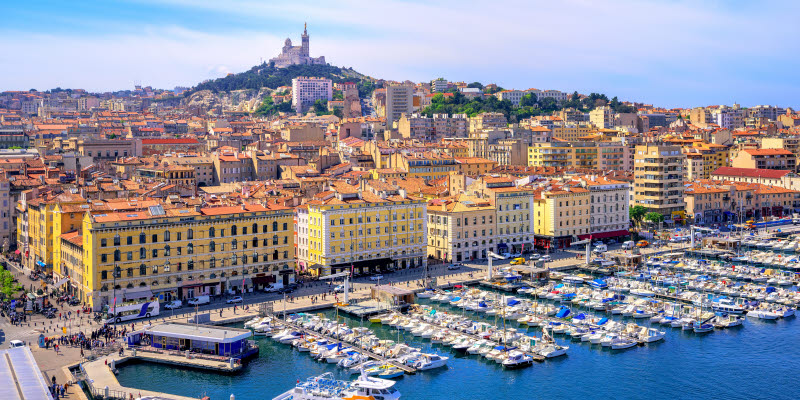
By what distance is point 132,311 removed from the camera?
50938 mm

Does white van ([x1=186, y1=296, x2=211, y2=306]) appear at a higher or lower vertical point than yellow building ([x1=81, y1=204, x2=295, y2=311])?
lower

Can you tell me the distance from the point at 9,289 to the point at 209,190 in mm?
40301

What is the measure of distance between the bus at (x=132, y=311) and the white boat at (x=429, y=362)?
17.4 meters

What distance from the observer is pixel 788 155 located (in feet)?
395

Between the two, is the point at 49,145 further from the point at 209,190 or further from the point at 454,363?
the point at 454,363

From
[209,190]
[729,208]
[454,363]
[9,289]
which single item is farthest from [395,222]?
[729,208]

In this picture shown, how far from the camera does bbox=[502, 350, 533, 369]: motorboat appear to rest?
44781 mm

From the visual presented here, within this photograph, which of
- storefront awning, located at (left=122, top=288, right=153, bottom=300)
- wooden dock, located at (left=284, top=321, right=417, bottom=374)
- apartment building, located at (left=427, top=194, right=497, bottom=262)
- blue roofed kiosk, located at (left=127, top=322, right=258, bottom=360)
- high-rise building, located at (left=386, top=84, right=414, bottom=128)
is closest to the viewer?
wooden dock, located at (left=284, top=321, right=417, bottom=374)

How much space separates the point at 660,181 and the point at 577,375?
2018 inches

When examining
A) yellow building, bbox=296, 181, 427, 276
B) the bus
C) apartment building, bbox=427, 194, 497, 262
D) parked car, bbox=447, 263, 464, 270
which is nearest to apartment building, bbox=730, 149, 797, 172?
apartment building, bbox=427, 194, 497, 262

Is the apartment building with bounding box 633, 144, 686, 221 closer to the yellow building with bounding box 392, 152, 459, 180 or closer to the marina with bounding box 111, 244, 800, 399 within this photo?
the yellow building with bounding box 392, 152, 459, 180

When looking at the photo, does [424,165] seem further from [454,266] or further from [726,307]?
[726,307]

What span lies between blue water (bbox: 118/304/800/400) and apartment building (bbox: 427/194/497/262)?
2153 centimetres

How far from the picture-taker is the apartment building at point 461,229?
70.4 meters
